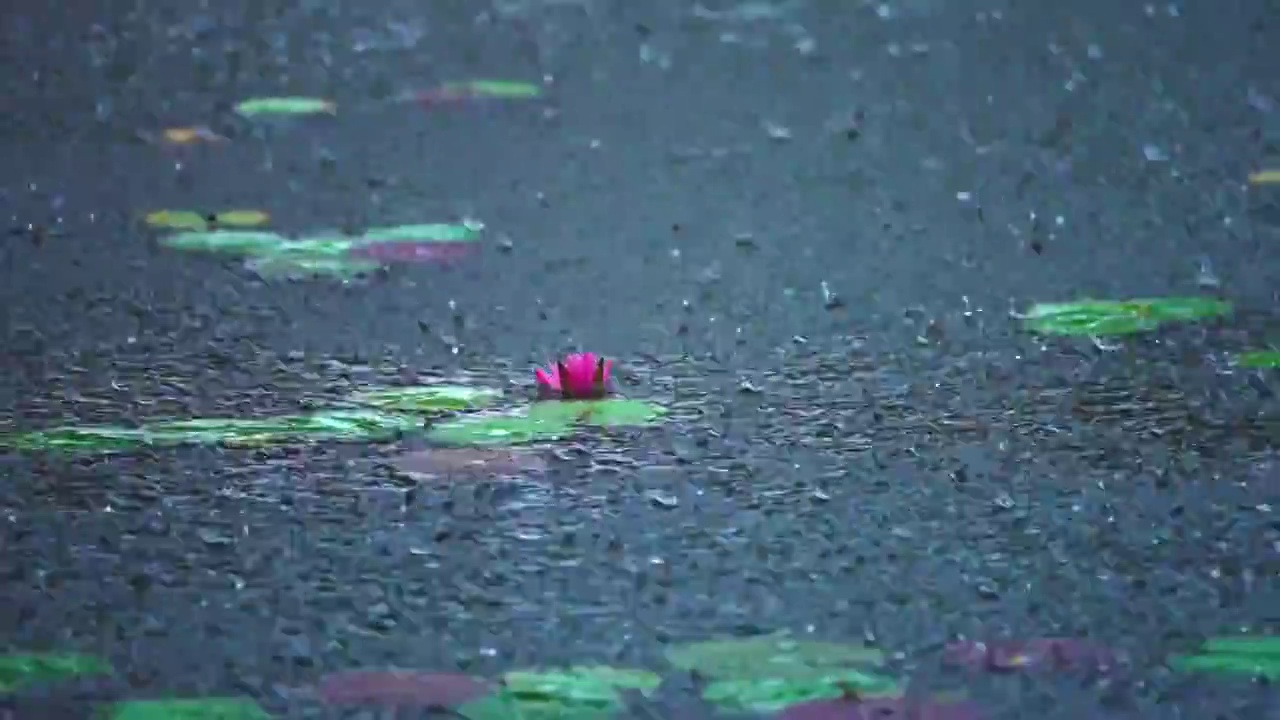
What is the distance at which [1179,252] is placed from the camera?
2074mm

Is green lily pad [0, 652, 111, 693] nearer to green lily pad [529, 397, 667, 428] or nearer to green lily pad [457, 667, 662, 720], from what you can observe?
green lily pad [457, 667, 662, 720]

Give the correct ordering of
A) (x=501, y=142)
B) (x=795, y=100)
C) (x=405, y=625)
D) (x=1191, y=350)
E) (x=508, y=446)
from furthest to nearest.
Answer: (x=795, y=100) < (x=501, y=142) < (x=1191, y=350) < (x=508, y=446) < (x=405, y=625)

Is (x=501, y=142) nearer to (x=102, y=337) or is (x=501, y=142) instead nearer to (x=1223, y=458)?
(x=102, y=337)

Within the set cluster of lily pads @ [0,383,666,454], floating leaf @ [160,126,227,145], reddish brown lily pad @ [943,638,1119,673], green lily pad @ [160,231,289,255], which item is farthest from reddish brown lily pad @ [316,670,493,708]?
floating leaf @ [160,126,227,145]

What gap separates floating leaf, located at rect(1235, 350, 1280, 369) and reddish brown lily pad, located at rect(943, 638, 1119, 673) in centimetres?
58

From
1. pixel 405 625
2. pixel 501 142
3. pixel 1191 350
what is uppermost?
pixel 501 142

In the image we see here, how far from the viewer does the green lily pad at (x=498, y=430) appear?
162 centimetres

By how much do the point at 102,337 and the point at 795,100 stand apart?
1.19 meters

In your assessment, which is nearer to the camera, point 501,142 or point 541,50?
point 501,142

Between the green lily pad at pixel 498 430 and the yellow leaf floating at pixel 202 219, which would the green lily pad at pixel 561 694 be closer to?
the green lily pad at pixel 498 430

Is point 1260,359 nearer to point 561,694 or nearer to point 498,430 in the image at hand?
point 498,430

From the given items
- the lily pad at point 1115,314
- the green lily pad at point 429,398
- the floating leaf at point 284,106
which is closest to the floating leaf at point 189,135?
the floating leaf at point 284,106

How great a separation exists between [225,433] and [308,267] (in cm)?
46

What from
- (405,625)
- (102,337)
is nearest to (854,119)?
(102,337)
